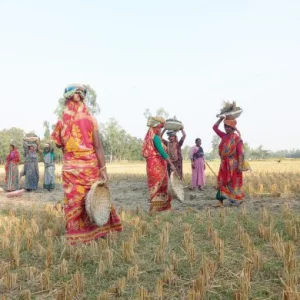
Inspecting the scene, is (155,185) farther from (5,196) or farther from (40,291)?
(5,196)

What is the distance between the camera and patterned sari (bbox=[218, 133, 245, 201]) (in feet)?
23.4

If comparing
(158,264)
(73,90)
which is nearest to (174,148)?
(73,90)

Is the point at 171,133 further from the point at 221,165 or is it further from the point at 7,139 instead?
the point at 7,139

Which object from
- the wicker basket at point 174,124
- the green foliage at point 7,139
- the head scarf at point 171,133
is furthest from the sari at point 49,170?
the green foliage at point 7,139

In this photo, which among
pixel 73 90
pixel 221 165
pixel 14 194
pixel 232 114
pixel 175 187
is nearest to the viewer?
pixel 73 90

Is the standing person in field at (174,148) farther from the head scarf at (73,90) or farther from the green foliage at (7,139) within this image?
the green foliage at (7,139)

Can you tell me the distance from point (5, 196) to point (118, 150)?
61.5 m

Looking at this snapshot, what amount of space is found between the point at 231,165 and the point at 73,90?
372 cm

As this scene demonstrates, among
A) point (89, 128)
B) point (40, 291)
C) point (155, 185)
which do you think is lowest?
point (40, 291)

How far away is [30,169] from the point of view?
12406 mm

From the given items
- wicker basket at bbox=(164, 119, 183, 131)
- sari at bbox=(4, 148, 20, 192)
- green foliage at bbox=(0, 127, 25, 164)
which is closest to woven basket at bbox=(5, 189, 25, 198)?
sari at bbox=(4, 148, 20, 192)

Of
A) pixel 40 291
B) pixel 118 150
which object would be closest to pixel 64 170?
pixel 40 291

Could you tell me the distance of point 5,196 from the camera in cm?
1115

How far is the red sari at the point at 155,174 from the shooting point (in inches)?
265
